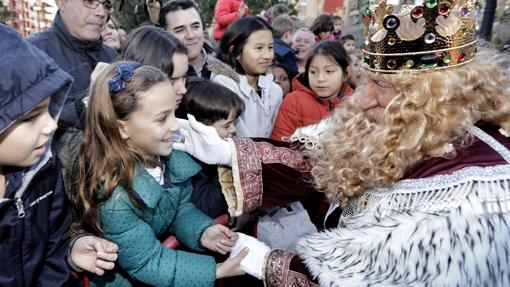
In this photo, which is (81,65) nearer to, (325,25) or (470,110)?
(470,110)

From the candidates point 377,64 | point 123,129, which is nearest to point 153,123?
point 123,129

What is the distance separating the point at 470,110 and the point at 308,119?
1.86m

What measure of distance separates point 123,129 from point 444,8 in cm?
142

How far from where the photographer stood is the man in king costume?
1380 millimetres

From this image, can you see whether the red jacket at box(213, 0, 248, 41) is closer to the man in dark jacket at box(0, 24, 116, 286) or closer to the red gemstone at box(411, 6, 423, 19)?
the man in dark jacket at box(0, 24, 116, 286)

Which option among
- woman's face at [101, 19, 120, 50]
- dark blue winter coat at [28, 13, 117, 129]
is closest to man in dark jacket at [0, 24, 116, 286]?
dark blue winter coat at [28, 13, 117, 129]

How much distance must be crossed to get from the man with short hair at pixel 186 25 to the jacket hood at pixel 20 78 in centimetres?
192

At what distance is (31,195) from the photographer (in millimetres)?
1668

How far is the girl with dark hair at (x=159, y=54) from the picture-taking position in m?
2.51

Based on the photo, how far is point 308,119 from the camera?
3.43 meters

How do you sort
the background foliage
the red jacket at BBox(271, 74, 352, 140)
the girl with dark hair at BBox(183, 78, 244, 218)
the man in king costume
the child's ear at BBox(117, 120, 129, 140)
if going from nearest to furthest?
the man in king costume → the child's ear at BBox(117, 120, 129, 140) → the girl with dark hair at BBox(183, 78, 244, 218) → the red jacket at BBox(271, 74, 352, 140) → the background foliage

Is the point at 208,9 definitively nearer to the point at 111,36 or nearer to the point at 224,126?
the point at 111,36

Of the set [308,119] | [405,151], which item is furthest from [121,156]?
[308,119]

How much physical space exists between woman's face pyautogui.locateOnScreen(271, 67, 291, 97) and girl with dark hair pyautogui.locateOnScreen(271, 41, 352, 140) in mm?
1011
